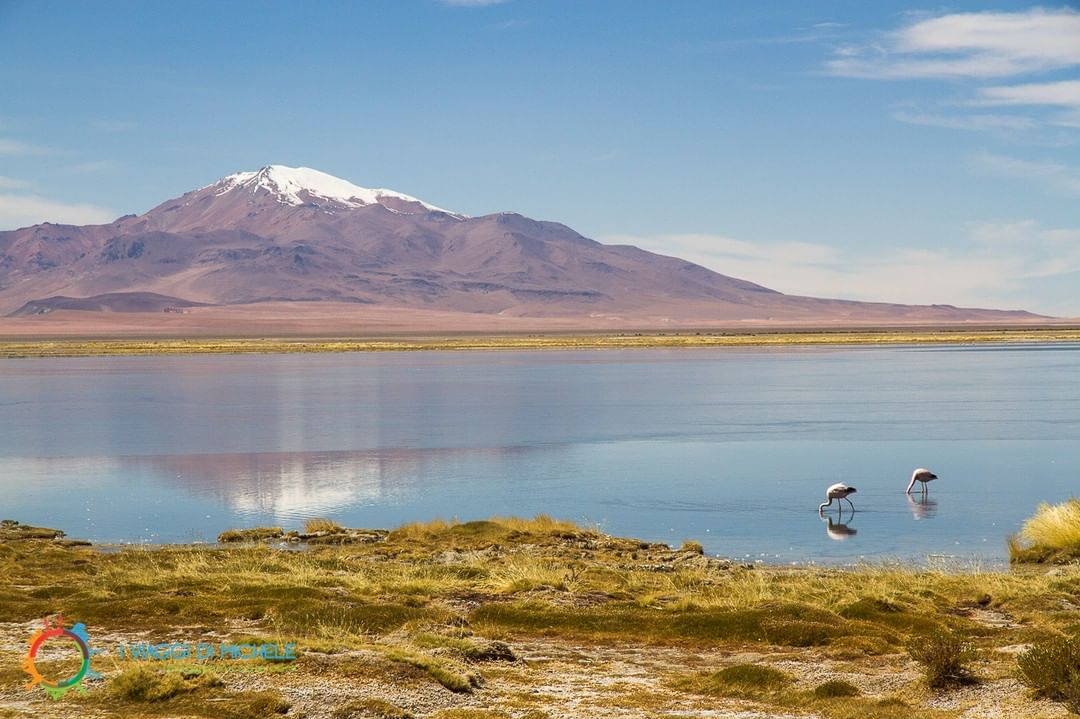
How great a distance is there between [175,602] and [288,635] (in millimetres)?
2277

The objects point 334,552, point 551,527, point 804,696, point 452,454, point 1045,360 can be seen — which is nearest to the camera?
point 804,696

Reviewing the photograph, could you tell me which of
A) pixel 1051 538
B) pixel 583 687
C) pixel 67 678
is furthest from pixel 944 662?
pixel 1051 538

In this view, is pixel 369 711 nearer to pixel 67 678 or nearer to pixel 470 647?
pixel 470 647

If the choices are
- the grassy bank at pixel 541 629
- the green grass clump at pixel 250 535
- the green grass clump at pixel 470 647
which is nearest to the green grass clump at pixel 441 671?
the grassy bank at pixel 541 629

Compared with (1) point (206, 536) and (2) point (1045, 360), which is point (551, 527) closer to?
(1) point (206, 536)

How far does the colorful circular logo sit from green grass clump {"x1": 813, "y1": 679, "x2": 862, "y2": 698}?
619 cm

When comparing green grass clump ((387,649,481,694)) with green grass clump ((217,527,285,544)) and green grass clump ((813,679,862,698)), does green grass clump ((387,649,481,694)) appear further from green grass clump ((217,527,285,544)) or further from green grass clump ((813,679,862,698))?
green grass clump ((217,527,285,544))

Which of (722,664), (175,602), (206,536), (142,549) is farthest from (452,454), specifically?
(722,664)

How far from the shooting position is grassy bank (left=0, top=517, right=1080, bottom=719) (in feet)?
31.0

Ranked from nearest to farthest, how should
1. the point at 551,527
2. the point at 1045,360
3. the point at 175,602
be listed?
the point at 175,602, the point at 551,527, the point at 1045,360

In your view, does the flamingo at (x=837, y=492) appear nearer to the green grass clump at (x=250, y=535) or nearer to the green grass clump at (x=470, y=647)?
the green grass clump at (x=250, y=535)

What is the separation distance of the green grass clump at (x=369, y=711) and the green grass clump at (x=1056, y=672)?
5046 mm

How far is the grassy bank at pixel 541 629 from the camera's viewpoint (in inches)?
372

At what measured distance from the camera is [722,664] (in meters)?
11.0
